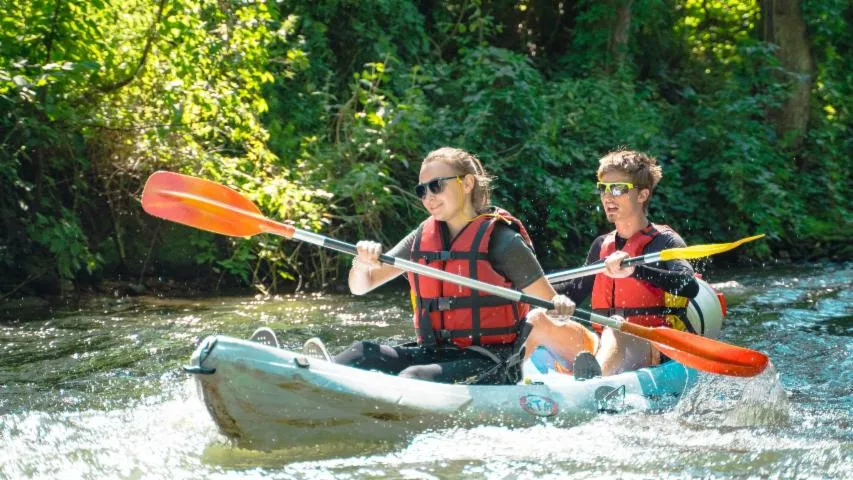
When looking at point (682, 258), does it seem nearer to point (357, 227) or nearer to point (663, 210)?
point (357, 227)

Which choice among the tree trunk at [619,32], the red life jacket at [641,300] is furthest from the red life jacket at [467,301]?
the tree trunk at [619,32]

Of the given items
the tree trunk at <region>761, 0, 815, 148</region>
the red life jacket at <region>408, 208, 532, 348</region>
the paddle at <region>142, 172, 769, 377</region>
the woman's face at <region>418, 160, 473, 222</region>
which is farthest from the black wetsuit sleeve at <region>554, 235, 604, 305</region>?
the tree trunk at <region>761, 0, 815, 148</region>

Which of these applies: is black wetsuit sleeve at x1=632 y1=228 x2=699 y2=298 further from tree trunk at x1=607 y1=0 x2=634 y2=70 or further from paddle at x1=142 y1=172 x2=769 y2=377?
tree trunk at x1=607 y1=0 x2=634 y2=70

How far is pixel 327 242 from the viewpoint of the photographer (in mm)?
4426

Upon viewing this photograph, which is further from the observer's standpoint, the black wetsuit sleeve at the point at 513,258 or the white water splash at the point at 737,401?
the white water splash at the point at 737,401

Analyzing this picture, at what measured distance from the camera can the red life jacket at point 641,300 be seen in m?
4.74

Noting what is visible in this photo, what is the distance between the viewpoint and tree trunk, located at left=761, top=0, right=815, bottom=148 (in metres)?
11.4

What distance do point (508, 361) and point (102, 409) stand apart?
1685 millimetres

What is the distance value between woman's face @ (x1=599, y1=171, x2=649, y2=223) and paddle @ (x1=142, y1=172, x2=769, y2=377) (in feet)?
2.01

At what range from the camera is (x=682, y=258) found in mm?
4621

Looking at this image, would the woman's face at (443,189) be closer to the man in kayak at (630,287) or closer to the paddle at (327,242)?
the paddle at (327,242)

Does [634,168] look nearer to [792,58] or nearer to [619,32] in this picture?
[619,32]

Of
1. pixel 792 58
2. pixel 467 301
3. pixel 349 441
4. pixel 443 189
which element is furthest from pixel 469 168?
pixel 792 58

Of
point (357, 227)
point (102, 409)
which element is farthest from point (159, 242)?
point (102, 409)
